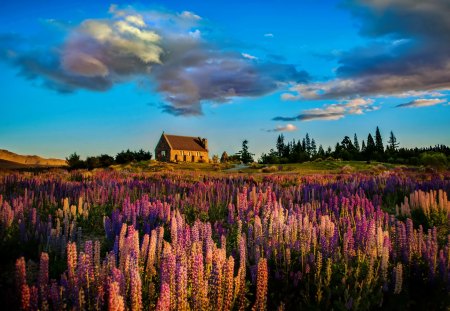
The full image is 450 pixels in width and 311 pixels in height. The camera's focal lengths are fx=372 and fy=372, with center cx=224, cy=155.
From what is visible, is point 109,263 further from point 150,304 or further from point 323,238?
point 323,238

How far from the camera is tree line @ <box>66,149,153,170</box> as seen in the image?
31906 mm

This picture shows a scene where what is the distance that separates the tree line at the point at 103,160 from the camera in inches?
1256

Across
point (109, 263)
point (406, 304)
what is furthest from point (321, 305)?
point (109, 263)

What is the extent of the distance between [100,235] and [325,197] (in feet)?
18.3

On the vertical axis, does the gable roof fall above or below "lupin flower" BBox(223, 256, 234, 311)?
above

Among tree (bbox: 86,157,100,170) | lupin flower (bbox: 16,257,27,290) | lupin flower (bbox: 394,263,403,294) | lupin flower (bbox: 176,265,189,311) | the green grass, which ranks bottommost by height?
lupin flower (bbox: 394,263,403,294)

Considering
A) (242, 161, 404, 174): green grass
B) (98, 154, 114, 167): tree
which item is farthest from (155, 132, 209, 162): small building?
(242, 161, 404, 174): green grass

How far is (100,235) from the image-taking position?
605 cm

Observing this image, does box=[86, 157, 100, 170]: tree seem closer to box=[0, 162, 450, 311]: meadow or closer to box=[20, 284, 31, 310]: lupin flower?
box=[0, 162, 450, 311]: meadow

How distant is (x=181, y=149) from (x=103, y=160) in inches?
2606

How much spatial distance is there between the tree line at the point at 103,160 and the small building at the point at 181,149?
165ft

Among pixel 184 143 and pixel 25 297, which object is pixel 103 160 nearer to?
pixel 25 297

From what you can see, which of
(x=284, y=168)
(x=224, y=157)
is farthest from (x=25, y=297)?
(x=224, y=157)

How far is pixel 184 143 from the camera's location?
106m
